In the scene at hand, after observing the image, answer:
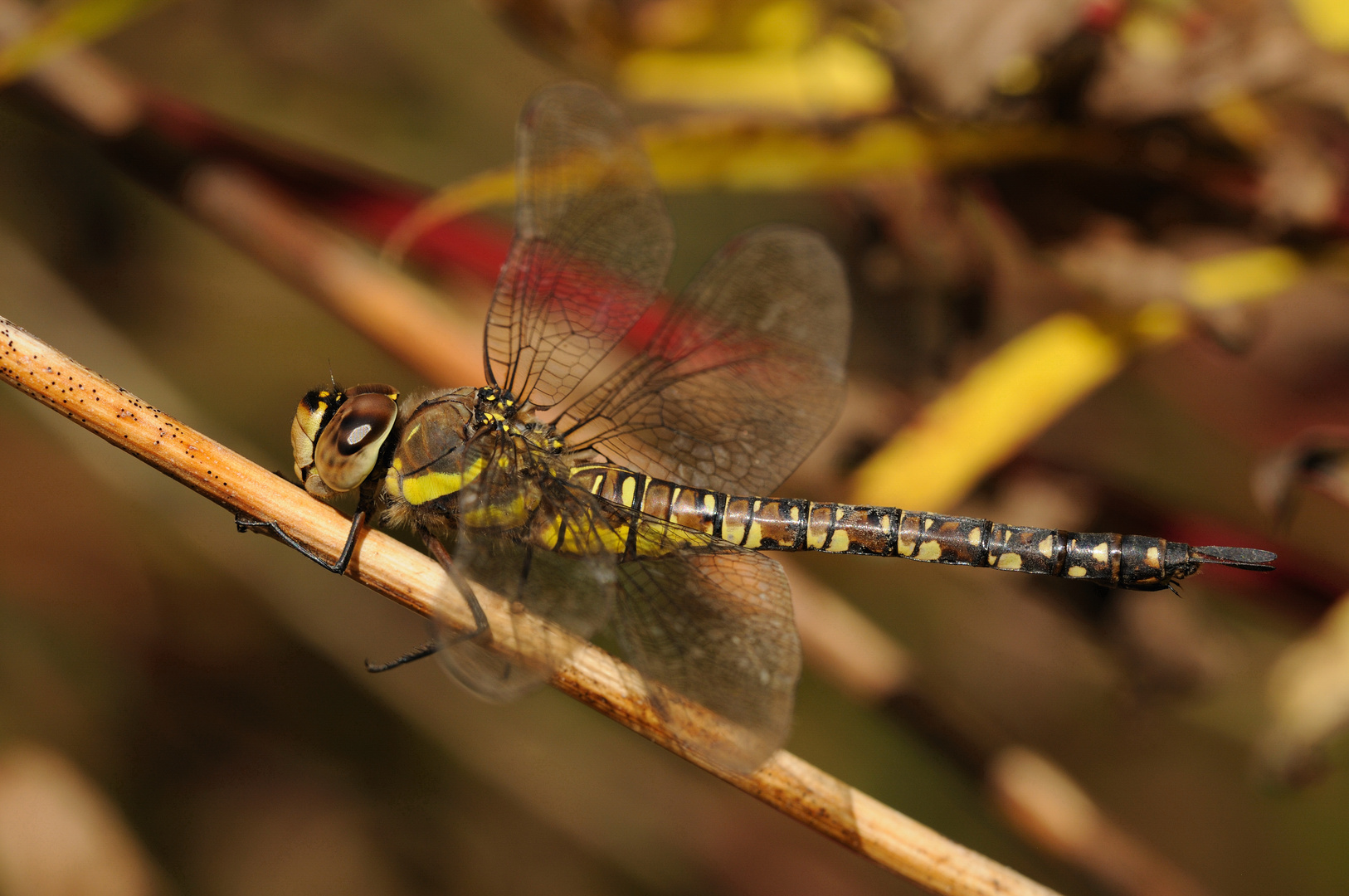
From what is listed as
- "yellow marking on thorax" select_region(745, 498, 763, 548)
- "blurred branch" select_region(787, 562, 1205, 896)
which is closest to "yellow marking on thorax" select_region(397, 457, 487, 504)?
"yellow marking on thorax" select_region(745, 498, 763, 548)

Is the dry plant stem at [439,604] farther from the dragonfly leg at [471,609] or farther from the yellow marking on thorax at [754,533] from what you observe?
the yellow marking on thorax at [754,533]

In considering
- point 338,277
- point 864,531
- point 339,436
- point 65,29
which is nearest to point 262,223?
point 338,277

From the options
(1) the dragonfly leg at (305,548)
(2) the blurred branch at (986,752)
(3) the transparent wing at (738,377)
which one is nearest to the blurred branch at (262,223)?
(3) the transparent wing at (738,377)

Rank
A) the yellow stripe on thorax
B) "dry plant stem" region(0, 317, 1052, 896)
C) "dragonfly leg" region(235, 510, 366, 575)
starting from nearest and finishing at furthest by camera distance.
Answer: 1. "dry plant stem" region(0, 317, 1052, 896)
2. "dragonfly leg" region(235, 510, 366, 575)
3. the yellow stripe on thorax

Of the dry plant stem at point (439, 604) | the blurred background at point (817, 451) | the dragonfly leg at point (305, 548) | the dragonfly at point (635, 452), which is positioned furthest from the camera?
the blurred background at point (817, 451)

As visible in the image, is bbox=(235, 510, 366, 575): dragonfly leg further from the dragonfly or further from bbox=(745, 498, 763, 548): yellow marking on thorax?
bbox=(745, 498, 763, 548): yellow marking on thorax

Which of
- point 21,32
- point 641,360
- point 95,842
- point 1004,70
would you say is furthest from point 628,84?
point 95,842

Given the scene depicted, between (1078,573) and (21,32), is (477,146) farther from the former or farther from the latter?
(1078,573)
